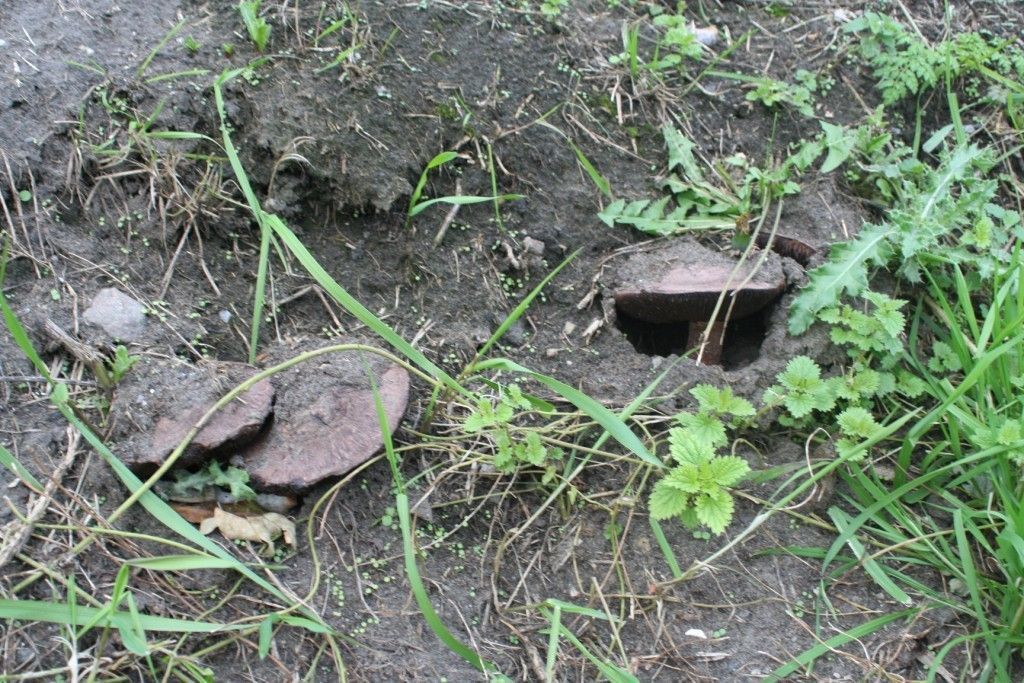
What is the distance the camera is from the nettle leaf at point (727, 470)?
6.95 feet

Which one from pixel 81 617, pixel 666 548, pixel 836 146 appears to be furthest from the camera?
pixel 836 146

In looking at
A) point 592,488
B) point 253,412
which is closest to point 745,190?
point 592,488

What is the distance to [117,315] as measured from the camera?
2.23 metres

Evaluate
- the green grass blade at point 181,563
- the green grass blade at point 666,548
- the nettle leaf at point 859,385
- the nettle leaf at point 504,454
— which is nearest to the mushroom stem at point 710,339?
the nettle leaf at point 859,385

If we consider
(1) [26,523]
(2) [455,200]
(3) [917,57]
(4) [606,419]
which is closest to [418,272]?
(2) [455,200]

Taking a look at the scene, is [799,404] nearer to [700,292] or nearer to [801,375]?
[801,375]

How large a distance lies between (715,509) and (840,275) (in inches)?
32.0

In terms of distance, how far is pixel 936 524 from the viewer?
228 centimetres

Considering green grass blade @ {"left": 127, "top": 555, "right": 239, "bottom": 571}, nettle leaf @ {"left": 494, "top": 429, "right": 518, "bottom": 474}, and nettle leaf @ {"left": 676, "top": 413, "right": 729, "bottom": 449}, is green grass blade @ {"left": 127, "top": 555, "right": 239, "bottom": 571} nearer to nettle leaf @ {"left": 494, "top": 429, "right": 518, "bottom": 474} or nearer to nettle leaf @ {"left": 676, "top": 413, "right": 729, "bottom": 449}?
nettle leaf @ {"left": 494, "top": 429, "right": 518, "bottom": 474}

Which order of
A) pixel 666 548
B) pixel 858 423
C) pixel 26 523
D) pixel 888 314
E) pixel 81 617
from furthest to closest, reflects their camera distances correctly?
pixel 888 314 < pixel 858 423 < pixel 666 548 < pixel 26 523 < pixel 81 617

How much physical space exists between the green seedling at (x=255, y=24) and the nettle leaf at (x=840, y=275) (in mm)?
1718

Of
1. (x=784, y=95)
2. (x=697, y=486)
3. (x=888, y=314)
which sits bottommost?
(x=697, y=486)

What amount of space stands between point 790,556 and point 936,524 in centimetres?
40

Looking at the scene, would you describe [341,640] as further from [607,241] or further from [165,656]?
[607,241]
